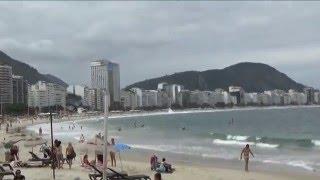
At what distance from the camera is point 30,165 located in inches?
762

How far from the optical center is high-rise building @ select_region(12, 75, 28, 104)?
172 metres

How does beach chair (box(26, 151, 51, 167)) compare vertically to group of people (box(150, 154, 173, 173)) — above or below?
above

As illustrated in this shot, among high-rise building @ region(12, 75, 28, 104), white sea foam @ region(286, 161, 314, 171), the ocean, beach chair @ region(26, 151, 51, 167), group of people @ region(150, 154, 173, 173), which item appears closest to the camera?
beach chair @ region(26, 151, 51, 167)

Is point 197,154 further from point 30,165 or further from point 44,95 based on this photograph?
Result: point 44,95

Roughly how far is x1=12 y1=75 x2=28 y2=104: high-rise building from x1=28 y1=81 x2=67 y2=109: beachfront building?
3.13 metres

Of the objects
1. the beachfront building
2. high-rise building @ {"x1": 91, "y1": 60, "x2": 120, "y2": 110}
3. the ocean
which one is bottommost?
the ocean

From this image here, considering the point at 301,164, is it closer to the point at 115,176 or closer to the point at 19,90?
the point at 115,176

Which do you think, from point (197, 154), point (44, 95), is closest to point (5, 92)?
point (44, 95)

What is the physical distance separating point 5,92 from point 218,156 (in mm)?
149139

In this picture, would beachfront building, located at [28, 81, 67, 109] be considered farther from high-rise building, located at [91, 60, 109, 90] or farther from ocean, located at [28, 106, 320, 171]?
high-rise building, located at [91, 60, 109, 90]

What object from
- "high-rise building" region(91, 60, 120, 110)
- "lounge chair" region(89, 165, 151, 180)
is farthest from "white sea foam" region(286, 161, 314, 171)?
"high-rise building" region(91, 60, 120, 110)

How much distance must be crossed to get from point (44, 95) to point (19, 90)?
9.94 meters

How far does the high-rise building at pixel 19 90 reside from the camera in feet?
565

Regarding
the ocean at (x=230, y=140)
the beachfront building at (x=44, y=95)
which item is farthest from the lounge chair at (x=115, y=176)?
the beachfront building at (x=44, y=95)
